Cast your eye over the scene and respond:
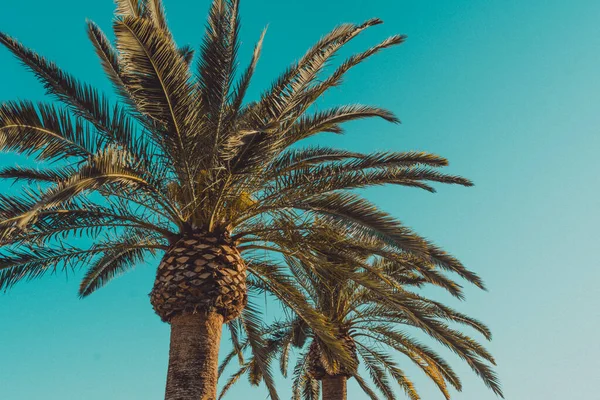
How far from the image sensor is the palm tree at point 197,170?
8172 mm

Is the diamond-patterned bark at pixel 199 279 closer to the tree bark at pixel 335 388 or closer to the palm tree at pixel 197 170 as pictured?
the palm tree at pixel 197 170

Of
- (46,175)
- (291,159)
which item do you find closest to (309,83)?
(291,159)

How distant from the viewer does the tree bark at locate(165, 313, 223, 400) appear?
8.09 metres

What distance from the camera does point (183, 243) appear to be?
8.97 metres

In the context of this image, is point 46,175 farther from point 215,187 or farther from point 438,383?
point 438,383

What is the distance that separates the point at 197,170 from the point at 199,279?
1.73 metres

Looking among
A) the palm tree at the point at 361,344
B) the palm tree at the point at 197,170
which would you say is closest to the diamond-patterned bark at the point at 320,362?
the palm tree at the point at 361,344

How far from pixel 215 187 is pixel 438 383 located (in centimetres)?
869

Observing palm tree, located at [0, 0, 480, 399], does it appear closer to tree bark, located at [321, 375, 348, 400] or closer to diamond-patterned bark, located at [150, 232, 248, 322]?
diamond-patterned bark, located at [150, 232, 248, 322]

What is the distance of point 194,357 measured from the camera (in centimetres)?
833

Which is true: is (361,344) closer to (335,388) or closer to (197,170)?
(335,388)

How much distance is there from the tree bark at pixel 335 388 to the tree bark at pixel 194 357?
676 centimetres

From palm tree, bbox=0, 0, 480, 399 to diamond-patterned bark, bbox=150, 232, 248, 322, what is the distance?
0.02 meters

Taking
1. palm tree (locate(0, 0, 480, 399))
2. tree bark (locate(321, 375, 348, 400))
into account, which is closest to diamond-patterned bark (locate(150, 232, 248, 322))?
palm tree (locate(0, 0, 480, 399))
